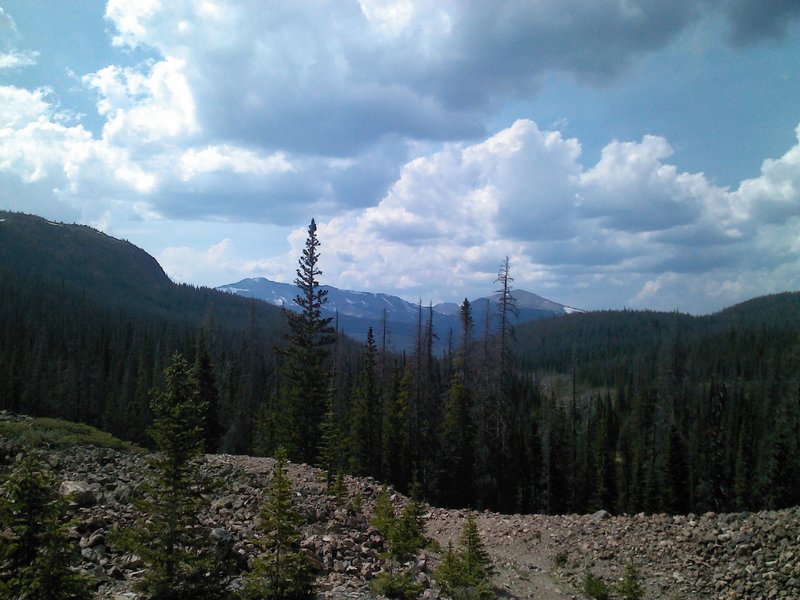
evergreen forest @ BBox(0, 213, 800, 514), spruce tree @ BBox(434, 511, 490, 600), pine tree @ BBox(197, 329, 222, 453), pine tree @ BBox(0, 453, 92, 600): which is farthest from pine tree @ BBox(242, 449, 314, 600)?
pine tree @ BBox(197, 329, 222, 453)

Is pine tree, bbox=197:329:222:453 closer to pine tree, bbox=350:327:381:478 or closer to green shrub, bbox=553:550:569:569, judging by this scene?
pine tree, bbox=350:327:381:478

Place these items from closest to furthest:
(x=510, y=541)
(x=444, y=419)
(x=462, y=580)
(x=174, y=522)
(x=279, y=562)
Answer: (x=174, y=522), (x=279, y=562), (x=462, y=580), (x=510, y=541), (x=444, y=419)

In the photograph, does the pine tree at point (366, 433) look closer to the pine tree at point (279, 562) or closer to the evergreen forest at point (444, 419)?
the evergreen forest at point (444, 419)

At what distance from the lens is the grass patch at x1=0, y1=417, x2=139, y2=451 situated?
17.3 meters

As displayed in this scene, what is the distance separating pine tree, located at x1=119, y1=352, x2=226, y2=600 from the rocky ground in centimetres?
89

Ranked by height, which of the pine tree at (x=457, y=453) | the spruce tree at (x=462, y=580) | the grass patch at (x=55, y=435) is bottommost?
the pine tree at (x=457, y=453)

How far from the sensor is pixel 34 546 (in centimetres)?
571

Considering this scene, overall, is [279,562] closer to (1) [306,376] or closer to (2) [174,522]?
(2) [174,522]

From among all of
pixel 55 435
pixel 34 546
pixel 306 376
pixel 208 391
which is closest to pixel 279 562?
pixel 34 546

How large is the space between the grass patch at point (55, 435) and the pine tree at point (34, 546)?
12.8 m


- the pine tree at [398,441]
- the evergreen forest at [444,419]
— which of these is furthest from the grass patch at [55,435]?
the pine tree at [398,441]

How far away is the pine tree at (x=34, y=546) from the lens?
211 inches

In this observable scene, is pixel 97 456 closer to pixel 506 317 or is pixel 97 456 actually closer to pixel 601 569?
pixel 601 569

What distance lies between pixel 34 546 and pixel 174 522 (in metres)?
1.84
